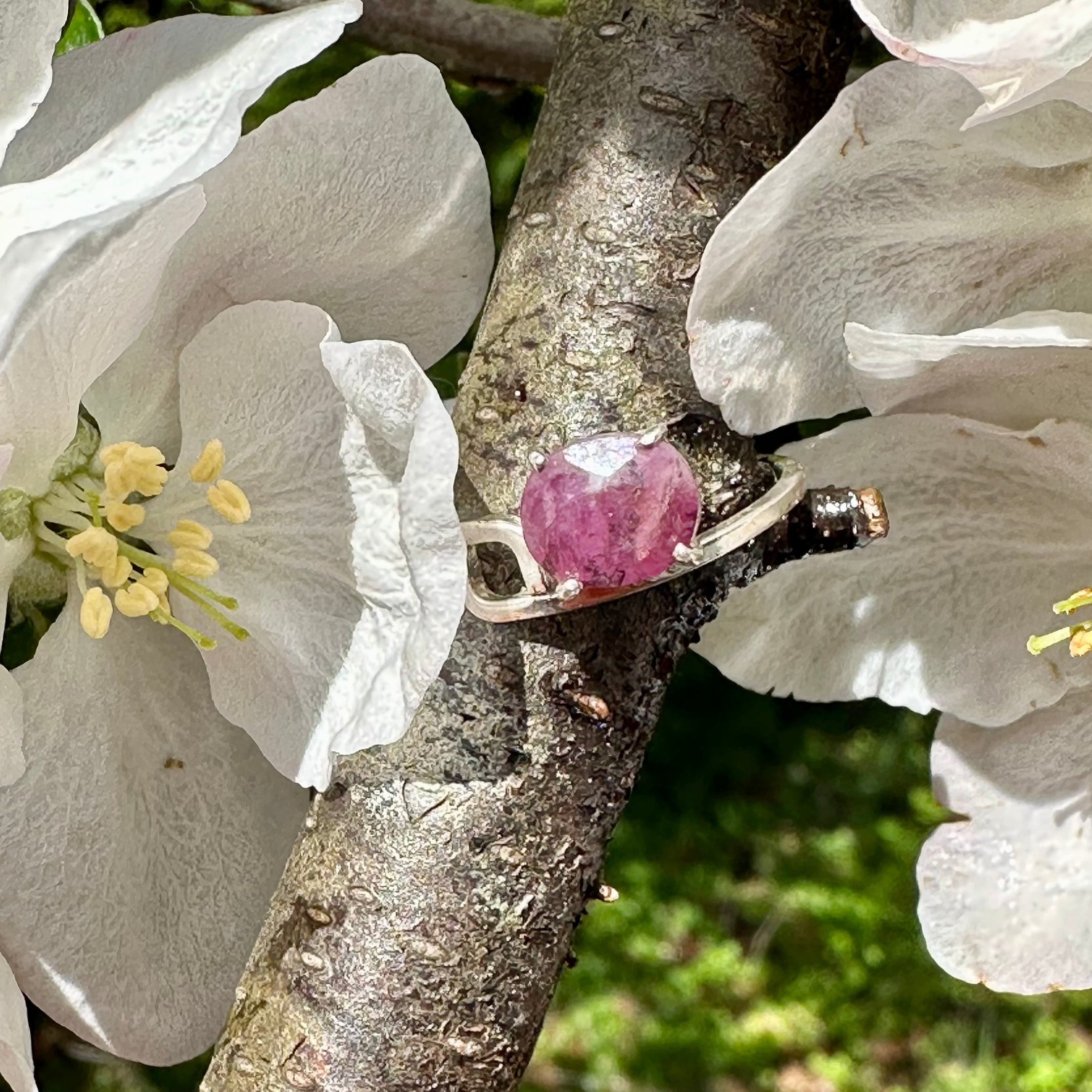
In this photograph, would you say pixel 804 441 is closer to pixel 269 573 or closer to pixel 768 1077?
pixel 269 573

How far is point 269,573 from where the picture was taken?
0.40 meters

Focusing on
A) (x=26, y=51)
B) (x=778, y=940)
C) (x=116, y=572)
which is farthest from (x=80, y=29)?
(x=778, y=940)

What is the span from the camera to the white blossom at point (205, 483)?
34 cm

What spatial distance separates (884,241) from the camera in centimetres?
39

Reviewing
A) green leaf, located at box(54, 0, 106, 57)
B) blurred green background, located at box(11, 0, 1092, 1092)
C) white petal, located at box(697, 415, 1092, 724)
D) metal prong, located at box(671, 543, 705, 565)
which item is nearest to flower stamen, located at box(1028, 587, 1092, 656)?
white petal, located at box(697, 415, 1092, 724)

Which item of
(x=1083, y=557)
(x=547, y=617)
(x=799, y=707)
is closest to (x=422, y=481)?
(x=547, y=617)

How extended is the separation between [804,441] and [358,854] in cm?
20

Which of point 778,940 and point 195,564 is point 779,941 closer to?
point 778,940

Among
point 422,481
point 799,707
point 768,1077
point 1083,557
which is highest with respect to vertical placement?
point 422,481

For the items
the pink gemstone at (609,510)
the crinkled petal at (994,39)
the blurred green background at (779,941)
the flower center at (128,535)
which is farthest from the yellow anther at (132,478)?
the blurred green background at (779,941)

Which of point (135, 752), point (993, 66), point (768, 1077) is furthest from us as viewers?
point (768, 1077)

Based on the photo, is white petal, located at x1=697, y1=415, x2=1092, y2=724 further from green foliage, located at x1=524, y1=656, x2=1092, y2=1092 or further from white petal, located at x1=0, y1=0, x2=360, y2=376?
green foliage, located at x1=524, y1=656, x2=1092, y2=1092

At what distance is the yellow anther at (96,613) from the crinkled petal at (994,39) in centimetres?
26

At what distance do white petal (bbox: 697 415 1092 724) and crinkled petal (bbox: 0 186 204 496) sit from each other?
0.73 feet
